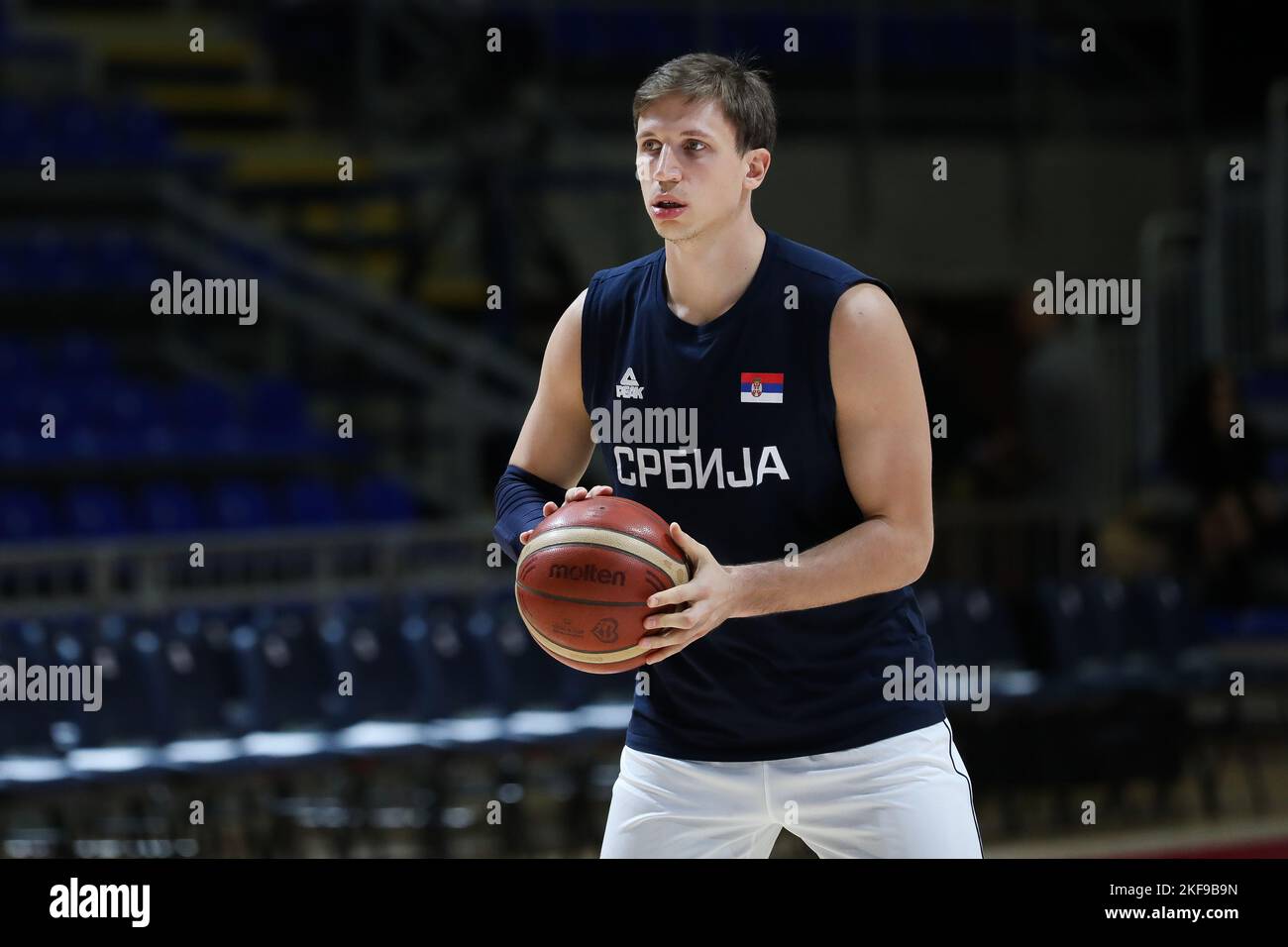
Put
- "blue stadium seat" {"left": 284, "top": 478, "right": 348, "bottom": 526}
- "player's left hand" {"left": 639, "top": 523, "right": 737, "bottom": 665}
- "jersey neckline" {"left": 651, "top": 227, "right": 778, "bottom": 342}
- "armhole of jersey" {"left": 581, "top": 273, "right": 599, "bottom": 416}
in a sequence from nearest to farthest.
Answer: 1. "player's left hand" {"left": 639, "top": 523, "right": 737, "bottom": 665}
2. "jersey neckline" {"left": 651, "top": 227, "right": 778, "bottom": 342}
3. "armhole of jersey" {"left": 581, "top": 273, "right": 599, "bottom": 416}
4. "blue stadium seat" {"left": 284, "top": 478, "right": 348, "bottom": 526}

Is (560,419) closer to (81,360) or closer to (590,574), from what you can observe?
(590,574)

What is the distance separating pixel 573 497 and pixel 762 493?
29 centimetres

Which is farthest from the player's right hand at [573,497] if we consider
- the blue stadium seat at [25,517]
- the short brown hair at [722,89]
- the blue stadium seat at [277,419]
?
the blue stadium seat at [277,419]

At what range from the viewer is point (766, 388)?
2928 millimetres

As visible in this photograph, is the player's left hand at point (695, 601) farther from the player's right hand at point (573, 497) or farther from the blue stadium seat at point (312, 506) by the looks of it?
the blue stadium seat at point (312, 506)

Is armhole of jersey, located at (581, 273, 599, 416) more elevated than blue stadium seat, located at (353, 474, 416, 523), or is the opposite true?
armhole of jersey, located at (581, 273, 599, 416)

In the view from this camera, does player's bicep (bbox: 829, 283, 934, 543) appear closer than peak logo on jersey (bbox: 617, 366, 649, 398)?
Yes

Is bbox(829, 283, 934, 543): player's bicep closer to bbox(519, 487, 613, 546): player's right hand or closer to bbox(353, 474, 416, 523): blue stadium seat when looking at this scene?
bbox(519, 487, 613, 546): player's right hand

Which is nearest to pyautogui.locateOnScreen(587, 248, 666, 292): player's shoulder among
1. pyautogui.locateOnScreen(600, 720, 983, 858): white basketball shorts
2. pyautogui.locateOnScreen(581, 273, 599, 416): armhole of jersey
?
pyautogui.locateOnScreen(581, 273, 599, 416): armhole of jersey

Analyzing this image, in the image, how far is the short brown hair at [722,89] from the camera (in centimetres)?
293

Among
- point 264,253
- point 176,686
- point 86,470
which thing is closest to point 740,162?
point 176,686

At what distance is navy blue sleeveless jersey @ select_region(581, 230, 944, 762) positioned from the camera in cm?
293

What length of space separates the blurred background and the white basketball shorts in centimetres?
329

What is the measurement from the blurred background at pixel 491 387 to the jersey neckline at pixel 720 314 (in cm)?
350
